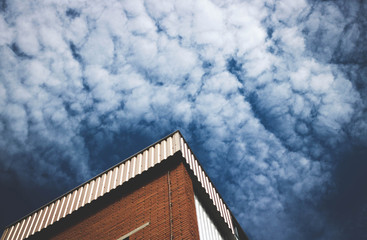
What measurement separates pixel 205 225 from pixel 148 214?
2.75m

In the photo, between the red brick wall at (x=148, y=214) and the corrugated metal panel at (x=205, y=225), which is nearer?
the red brick wall at (x=148, y=214)

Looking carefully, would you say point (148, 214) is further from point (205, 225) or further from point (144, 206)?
point (205, 225)

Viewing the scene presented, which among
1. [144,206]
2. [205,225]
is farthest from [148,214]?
[205,225]

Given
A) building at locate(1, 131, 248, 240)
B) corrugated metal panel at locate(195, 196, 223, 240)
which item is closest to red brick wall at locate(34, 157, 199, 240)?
building at locate(1, 131, 248, 240)

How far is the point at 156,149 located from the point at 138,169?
50.7 inches

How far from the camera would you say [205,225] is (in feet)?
40.7

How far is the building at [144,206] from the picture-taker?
1097 centimetres

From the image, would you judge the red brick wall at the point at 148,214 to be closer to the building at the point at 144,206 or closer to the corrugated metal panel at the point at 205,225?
the building at the point at 144,206

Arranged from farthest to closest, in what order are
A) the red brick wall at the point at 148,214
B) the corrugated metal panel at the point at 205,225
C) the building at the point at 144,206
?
the corrugated metal panel at the point at 205,225, the building at the point at 144,206, the red brick wall at the point at 148,214

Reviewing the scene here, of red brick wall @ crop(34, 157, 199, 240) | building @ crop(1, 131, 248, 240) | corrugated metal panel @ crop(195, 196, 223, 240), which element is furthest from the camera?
corrugated metal panel @ crop(195, 196, 223, 240)

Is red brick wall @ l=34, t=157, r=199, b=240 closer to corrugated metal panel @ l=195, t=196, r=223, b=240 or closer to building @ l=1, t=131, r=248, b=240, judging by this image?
building @ l=1, t=131, r=248, b=240

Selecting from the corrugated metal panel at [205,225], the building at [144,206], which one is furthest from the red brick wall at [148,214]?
the corrugated metal panel at [205,225]

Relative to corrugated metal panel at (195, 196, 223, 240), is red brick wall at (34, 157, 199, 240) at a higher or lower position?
higher

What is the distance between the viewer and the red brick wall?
10488 mm
